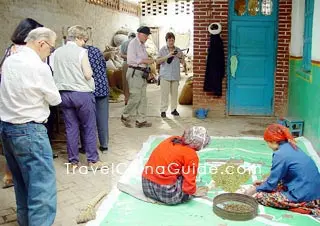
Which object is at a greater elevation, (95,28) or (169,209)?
(95,28)

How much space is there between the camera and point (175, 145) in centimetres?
361

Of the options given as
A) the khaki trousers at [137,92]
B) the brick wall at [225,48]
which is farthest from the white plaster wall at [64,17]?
the brick wall at [225,48]

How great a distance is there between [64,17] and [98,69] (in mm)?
5232

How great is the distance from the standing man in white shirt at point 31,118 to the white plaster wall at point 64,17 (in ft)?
13.6

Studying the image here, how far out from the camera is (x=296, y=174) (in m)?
3.50

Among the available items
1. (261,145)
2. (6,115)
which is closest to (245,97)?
(261,145)

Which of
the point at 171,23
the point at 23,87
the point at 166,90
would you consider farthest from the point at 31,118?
the point at 171,23

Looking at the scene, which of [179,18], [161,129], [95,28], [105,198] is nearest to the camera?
[105,198]

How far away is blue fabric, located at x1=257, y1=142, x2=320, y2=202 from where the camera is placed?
11.4ft

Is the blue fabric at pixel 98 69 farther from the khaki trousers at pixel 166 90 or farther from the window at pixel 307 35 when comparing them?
the window at pixel 307 35

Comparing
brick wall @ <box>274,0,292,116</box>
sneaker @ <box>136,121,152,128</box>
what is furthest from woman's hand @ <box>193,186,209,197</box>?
brick wall @ <box>274,0,292,116</box>

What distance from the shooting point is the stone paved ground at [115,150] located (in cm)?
381

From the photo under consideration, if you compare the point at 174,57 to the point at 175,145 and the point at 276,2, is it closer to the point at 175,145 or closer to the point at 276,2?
the point at 276,2

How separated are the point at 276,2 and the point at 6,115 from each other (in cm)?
596
